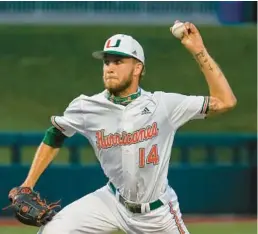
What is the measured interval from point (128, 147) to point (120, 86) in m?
0.37

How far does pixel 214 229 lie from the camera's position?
32.3 ft

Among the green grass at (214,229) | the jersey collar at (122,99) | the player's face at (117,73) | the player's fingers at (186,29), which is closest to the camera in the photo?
the player's fingers at (186,29)

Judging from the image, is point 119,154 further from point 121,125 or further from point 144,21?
point 144,21

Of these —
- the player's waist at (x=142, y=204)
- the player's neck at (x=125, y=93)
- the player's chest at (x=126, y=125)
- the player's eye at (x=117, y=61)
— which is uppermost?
the player's eye at (x=117, y=61)

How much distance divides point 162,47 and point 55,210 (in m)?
11.7

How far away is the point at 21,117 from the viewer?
16109mm

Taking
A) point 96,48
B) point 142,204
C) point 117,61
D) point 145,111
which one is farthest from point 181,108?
point 96,48

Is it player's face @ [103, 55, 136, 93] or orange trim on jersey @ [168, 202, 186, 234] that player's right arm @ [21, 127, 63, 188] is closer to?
player's face @ [103, 55, 136, 93]

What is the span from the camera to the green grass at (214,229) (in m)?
9.58

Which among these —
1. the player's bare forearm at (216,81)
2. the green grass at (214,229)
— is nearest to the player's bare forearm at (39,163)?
the player's bare forearm at (216,81)

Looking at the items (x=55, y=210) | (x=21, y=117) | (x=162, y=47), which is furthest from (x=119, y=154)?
(x=162, y=47)

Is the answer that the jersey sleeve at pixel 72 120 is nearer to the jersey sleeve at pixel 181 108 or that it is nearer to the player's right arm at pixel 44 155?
the player's right arm at pixel 44 155

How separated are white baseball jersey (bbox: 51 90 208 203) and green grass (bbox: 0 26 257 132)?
10.1m

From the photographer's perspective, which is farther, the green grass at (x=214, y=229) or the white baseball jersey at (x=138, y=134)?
the green grass at (x=214, y=229)
